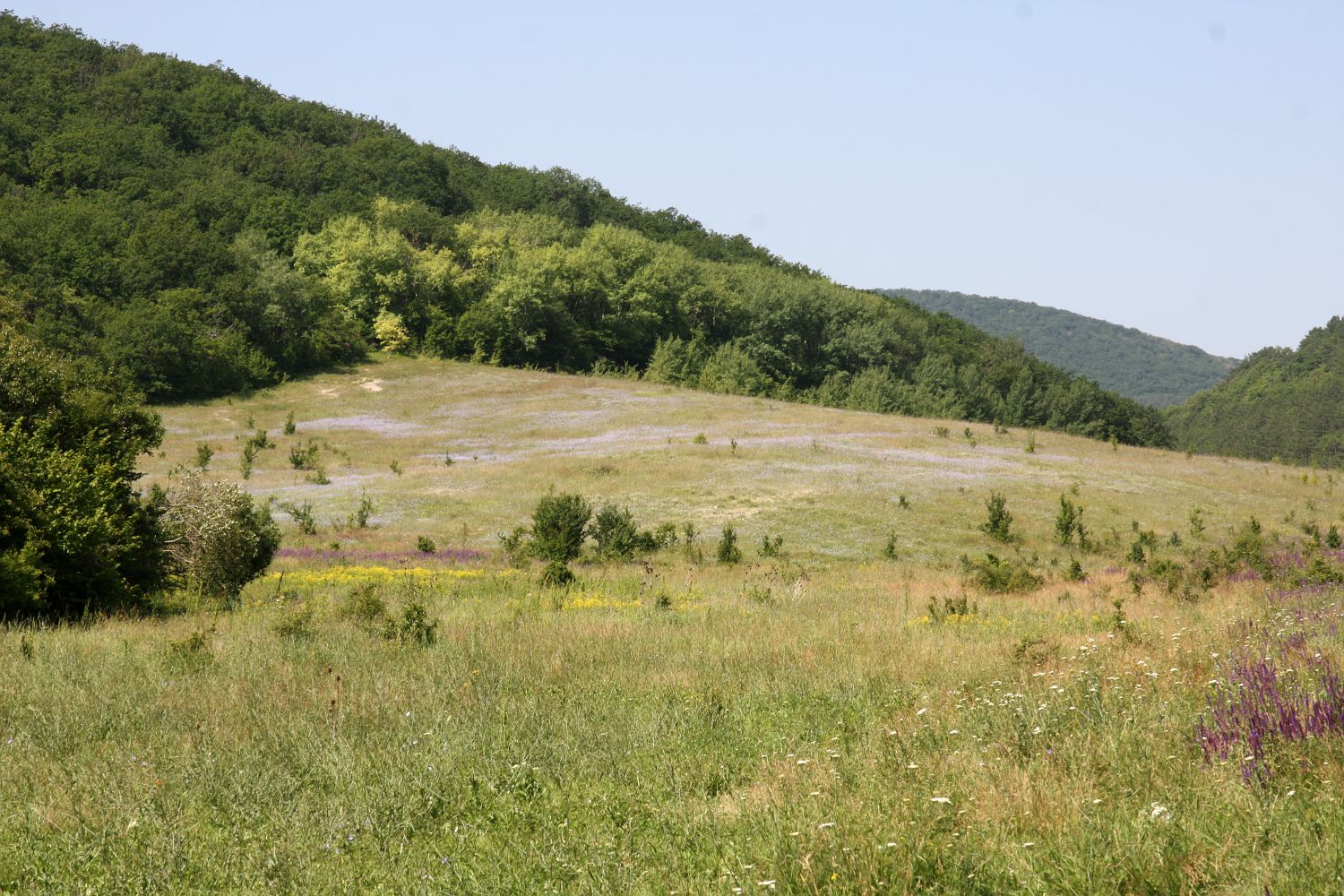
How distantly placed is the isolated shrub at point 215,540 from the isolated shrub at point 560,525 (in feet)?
25.1

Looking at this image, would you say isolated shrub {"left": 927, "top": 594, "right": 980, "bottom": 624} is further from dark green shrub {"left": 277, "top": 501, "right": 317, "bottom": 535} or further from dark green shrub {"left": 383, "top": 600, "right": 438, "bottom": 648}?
dark green shrub {"left": 277, "top": 501, "right": 317, "bottom": 535}

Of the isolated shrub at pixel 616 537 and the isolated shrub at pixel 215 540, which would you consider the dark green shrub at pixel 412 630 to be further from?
the isolated shrub at pixel 616 537

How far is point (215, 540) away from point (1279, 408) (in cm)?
14807

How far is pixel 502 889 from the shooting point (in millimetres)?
4617

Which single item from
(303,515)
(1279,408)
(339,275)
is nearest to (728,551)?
(303,515)

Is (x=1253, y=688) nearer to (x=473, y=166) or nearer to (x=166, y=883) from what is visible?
(x=166, y=883)

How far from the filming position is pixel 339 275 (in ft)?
295

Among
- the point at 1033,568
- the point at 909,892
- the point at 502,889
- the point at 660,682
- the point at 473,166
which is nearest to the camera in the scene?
the point at 909,892

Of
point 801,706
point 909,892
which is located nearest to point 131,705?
point 801,706

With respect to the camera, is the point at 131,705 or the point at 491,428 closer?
the point at 131,705

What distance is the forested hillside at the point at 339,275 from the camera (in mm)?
70625

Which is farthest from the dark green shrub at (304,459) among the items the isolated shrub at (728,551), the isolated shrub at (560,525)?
the isolated shrub at (728,551)

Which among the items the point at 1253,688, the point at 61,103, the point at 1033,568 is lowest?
the point at 1033,568

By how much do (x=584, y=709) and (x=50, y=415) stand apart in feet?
40.0
